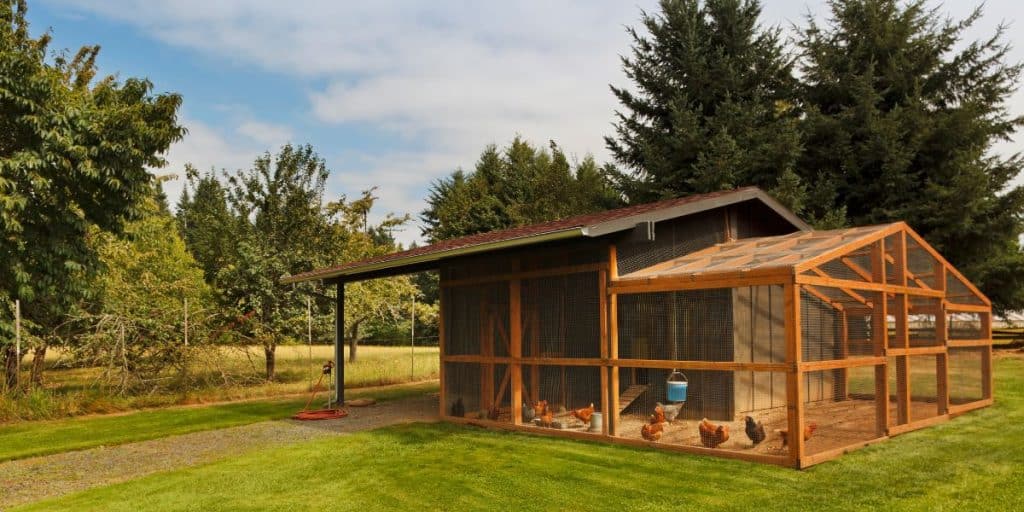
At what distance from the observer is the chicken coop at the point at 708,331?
7965 mm

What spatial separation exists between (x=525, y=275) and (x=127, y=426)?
6.77 m

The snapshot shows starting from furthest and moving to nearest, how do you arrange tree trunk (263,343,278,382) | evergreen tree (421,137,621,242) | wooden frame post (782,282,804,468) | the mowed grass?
evergreen tree (421,137,621,242) < tree trunk (263,343,278,382) < wooden frame post (782,282,804,468) < the mowed grass

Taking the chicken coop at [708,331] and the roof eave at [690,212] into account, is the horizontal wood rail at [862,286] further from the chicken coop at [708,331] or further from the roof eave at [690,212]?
the roof eave at [690,212]

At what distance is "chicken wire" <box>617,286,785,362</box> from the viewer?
897cm

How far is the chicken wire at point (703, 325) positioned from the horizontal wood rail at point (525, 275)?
0.76 metres

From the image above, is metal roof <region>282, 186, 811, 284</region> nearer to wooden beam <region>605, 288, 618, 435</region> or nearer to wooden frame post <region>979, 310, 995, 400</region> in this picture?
wooden beam <region>605, 288, 618, 435</region>

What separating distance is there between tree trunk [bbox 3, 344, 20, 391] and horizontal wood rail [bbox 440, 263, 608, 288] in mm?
8335

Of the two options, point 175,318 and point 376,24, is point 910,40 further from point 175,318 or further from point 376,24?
point 175,318

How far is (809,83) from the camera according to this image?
20.6m

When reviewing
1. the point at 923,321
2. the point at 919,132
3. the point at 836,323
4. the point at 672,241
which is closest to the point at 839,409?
the point at 836,323

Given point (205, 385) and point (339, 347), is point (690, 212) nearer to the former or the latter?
point (339, 347)

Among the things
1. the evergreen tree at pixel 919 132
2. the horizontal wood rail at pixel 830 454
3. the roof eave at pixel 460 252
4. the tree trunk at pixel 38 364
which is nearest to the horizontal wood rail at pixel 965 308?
the horizontal wood rail at pixel 830 454

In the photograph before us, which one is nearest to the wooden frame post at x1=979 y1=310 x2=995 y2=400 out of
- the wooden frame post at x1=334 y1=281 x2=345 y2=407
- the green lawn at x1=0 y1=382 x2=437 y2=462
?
the wooden frame post at x1=334 y1=281 x2=345 y2=407

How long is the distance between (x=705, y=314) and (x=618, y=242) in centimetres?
159
